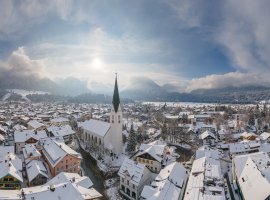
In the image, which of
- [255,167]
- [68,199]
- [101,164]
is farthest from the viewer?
[101,164]

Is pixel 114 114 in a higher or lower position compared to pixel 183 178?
higher

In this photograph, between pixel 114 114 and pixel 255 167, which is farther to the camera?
pixel 114 114

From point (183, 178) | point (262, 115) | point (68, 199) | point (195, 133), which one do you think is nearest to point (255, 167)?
point (183, 178)

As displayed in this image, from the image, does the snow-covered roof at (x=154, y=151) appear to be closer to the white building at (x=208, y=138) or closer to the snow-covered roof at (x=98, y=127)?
the snow-covered roof at (x=98, y=127)

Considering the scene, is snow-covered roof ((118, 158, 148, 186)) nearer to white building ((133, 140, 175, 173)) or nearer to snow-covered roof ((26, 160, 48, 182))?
white building ((133, 140, 175, 173))

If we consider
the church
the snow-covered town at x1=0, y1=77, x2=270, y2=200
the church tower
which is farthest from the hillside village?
the church tower

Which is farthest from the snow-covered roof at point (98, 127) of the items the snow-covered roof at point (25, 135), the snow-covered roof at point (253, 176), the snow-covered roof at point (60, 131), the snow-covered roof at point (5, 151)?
the snow-covered roof at point (253, 176)

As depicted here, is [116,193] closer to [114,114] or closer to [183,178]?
[183,178]

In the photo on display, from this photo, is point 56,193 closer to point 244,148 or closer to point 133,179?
point 133,179
